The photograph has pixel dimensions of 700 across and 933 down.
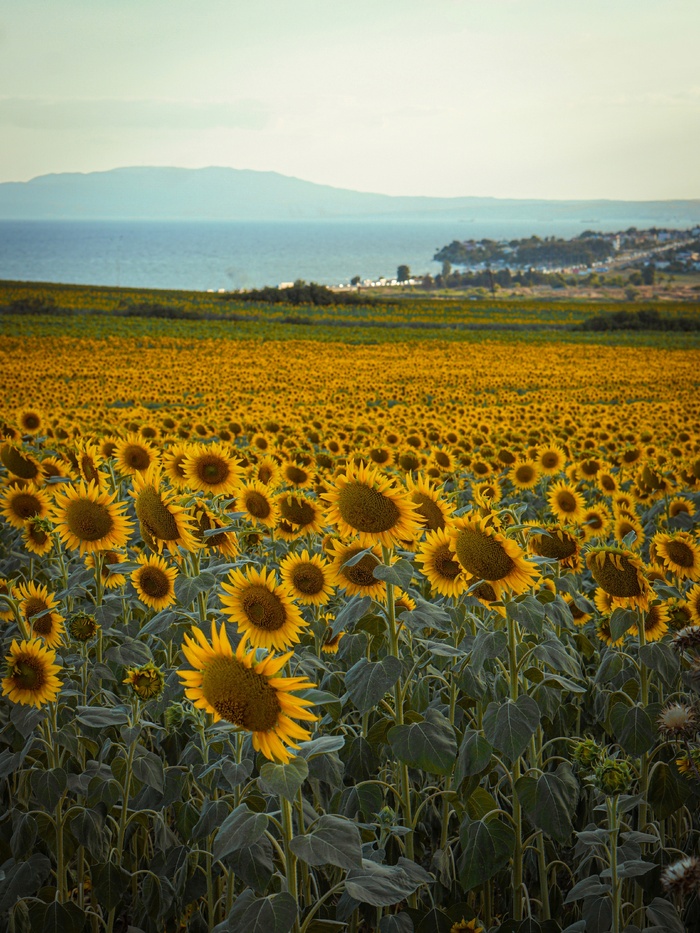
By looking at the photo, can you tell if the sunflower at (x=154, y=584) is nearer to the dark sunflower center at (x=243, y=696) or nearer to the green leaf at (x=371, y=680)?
A: the green leaf at (x=371, y=680)

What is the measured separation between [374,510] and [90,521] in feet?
4.48

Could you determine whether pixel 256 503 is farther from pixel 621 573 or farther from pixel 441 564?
pixel 621 573

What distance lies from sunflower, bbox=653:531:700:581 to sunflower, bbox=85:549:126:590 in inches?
106

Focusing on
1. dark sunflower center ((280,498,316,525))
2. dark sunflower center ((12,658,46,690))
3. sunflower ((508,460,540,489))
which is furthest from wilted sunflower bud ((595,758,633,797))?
sunflower ((508,460,540,489))

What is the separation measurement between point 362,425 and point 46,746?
7.10 metres

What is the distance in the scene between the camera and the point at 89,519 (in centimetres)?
337

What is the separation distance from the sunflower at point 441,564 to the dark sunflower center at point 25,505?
2.71 m

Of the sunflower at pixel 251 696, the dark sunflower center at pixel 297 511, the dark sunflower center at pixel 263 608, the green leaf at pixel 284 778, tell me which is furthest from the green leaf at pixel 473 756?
the dark sunflower center at pixel 297 511

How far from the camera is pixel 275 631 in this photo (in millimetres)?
2646

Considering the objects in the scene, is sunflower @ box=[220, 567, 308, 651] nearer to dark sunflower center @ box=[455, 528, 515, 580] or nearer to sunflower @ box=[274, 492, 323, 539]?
dark sunflower center @ box=[455, 528, 515, 580]

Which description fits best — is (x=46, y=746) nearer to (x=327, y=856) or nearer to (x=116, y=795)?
(x=116, y=795)

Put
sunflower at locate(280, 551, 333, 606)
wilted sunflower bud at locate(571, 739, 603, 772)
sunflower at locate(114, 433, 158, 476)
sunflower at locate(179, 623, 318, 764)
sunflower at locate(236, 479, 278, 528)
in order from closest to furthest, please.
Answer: sunflower at locate(179, 623, 318, 764) < wilted sunflower bud at locate(571, 739, 603, 772) < sunflower at locate(280, 551, 333, 606) < sunflower at locate(236, 479, 278, 528) < sunflower at locate(114, 433, 158, 476)

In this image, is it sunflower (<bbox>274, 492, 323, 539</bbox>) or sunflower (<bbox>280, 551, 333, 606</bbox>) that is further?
sunflower (<bbox>274, 492, 323, 539</bbox>)

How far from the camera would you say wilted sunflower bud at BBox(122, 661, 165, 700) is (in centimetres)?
273
